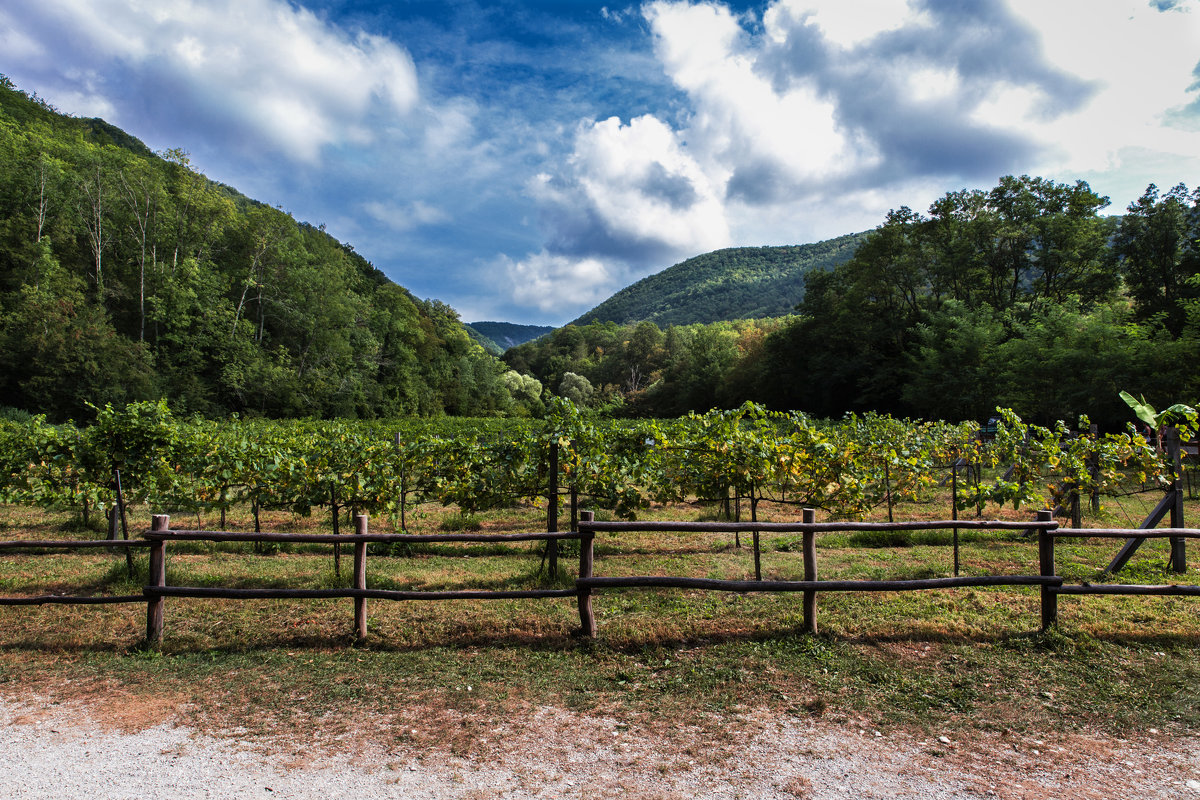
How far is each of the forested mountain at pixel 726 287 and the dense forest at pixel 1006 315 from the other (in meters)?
67.4

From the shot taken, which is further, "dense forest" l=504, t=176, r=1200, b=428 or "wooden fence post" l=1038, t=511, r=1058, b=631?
"dense forest" l=504, t=176, r=1200, b=428

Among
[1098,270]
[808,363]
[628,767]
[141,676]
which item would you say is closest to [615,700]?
[628,767]

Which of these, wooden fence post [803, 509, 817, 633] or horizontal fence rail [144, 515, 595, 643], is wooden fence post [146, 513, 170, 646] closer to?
horizontal fence rail [144, 515, 595, 643]

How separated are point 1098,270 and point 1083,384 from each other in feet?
44.3

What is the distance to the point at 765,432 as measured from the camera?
9.32 m

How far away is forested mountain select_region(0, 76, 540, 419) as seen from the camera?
112ft

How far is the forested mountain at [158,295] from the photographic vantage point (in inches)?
1346

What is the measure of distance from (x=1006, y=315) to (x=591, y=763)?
37.2m

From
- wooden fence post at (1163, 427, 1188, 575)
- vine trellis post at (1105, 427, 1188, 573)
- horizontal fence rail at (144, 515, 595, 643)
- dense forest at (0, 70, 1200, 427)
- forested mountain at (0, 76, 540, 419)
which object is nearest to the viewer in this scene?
horizontal fence rail at (144, 515, 595, 643)

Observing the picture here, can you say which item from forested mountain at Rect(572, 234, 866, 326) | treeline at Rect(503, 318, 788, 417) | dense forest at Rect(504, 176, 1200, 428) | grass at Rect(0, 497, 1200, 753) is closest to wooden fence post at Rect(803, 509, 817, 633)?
grass at Rect(0, 497, 1200, 753)

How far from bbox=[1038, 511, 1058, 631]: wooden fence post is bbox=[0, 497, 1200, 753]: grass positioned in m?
0.19

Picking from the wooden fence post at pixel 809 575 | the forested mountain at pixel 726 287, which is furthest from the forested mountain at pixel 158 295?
the forested mountain at pixel 726 287

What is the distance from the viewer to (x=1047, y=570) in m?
6.02

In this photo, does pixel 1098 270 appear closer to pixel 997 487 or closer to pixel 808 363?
pixel 808 363
